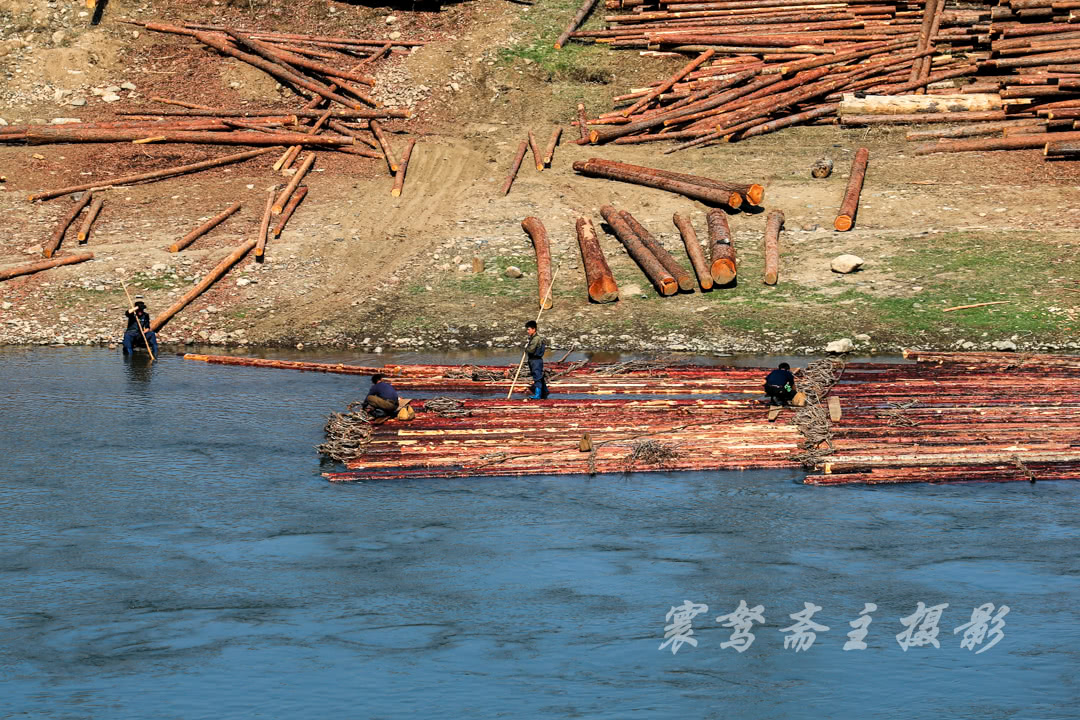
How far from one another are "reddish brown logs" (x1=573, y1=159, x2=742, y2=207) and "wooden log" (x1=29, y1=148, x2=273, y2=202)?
10.1 m

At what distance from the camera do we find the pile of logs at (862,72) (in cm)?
3725

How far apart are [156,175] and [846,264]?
67.2 feet

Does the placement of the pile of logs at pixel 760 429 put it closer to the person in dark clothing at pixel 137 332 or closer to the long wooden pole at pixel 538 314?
the long wooden pole at pixel 538 314

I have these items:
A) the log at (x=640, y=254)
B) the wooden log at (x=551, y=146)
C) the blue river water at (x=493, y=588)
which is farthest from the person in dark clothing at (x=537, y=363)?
the wooden log at (x=551, y=146)

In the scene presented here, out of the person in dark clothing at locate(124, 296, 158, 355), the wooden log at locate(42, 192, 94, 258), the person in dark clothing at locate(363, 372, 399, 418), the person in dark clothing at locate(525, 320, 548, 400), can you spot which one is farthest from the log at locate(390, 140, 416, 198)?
the person in dark clothing at locate(363, 372, 399, 418)

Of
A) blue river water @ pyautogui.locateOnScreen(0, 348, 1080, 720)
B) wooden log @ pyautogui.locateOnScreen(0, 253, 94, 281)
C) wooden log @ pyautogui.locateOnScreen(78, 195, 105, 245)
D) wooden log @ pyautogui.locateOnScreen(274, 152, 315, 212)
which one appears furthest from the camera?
wooden log @ pyautogui.locateOnScreen(274, 152, 315, 212)

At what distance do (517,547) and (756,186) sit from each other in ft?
58.5

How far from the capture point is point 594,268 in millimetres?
31375

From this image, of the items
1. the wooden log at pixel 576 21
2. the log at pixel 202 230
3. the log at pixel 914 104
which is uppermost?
the wooden log at pixel 576 21

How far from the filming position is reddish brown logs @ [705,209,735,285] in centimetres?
3083

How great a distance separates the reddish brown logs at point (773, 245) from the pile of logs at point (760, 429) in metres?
6.15

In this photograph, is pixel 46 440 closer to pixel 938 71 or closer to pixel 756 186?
pixel 756 186

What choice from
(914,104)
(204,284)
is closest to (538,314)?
(204,284)

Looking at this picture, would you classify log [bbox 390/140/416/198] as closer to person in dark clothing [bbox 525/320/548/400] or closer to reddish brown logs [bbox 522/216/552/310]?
reddish brown logs [bbox 522/216/552/310]
